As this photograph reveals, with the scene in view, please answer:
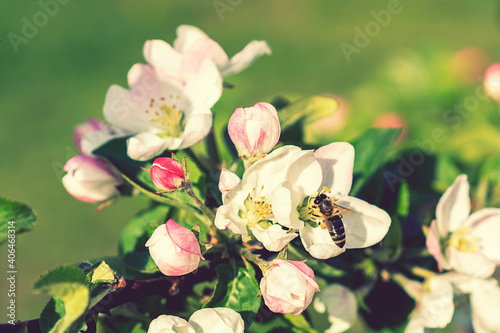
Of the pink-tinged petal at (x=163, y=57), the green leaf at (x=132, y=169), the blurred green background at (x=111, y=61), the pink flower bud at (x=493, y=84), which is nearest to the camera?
the green leaf at (x=132, y=169)

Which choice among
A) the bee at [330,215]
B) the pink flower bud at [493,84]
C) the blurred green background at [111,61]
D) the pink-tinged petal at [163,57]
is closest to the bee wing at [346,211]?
the bee at [330,215]

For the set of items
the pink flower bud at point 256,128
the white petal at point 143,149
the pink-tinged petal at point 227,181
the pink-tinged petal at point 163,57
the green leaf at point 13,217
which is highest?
the pink-tinged petal at point 163,57

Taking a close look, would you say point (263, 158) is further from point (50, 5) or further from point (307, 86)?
point (50, 5)

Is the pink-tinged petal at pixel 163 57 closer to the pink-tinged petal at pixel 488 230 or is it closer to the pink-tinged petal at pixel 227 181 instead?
the pink-tinged petal at pixel 227 181

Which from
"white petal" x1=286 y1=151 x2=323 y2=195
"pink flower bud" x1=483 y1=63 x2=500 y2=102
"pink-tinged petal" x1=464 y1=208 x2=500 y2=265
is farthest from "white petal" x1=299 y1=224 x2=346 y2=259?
"pink flower bud" x1=483 y1=63 x2=500 y2=102

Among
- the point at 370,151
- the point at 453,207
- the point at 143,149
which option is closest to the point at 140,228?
the point at 143,149

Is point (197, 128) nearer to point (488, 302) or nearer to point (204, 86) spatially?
point (204, 86)
